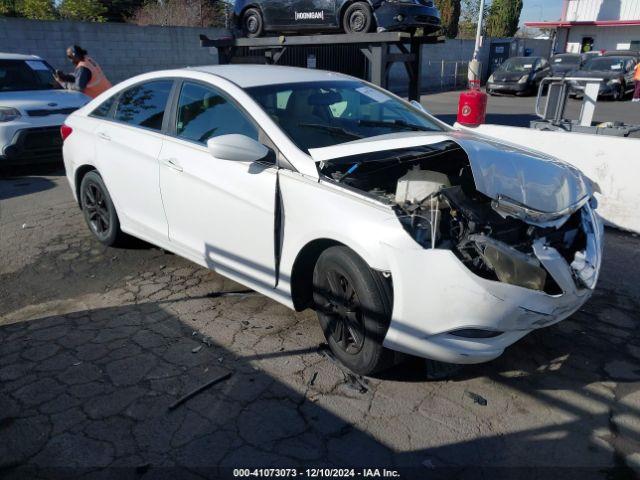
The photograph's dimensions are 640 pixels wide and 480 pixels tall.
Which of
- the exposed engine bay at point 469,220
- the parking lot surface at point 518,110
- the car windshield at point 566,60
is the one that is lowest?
the parking lot surface at point 518,110

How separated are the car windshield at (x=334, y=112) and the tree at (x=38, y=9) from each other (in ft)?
74.8

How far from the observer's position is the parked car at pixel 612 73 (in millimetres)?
19092

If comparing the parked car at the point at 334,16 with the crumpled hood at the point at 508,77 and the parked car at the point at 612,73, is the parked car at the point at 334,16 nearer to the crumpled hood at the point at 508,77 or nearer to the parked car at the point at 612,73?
the parked car at the point at 612,73

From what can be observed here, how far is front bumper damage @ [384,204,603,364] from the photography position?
8.30 feet

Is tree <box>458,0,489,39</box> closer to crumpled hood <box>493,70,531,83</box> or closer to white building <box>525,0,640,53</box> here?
white building <box>525,0,640,53</box>

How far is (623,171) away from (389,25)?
480 centimetres

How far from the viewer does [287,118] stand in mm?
3490

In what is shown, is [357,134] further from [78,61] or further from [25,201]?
[78,61]

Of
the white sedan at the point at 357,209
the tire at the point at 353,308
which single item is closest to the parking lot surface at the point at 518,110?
the white sedan at the point at 357,209

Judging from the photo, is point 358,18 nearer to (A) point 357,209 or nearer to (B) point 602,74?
(A) point 357,209

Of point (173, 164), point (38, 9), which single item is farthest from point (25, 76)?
point (38, 9)

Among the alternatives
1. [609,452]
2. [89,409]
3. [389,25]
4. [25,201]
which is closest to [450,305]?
[609,452]

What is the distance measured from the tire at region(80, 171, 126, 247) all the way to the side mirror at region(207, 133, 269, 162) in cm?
189

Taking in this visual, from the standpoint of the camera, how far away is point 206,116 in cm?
374
